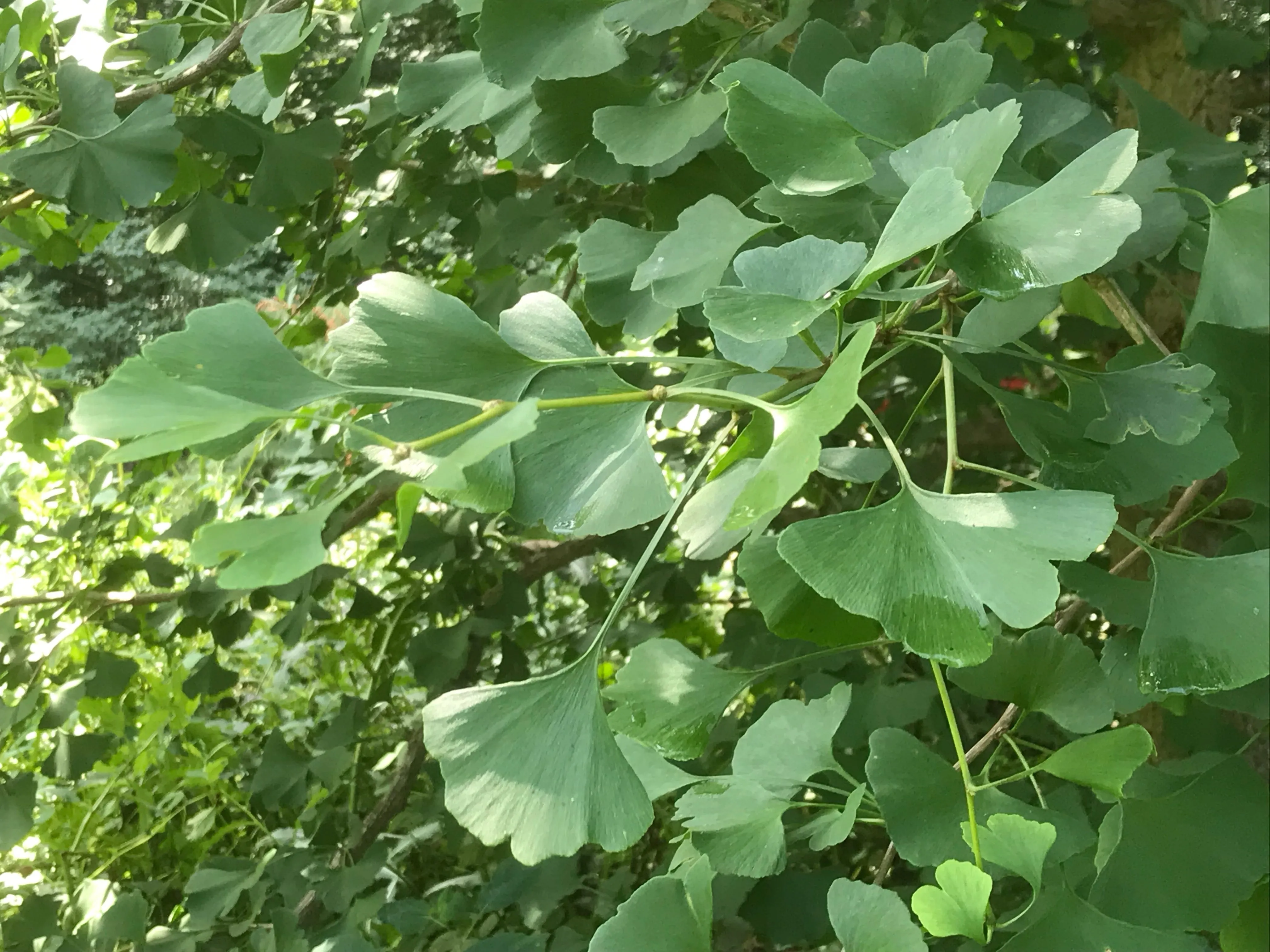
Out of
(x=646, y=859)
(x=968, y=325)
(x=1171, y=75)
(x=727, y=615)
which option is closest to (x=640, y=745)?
(x=968, y=325)

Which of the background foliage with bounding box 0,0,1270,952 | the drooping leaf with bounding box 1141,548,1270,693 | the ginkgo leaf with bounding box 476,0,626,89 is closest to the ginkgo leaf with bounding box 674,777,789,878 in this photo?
the background foliage with bounding box 0,0,1270,952

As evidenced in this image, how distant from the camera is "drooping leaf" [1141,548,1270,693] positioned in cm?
21

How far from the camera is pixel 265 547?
0.15 meters

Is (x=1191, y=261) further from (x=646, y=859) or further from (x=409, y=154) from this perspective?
(x=646, y=859)

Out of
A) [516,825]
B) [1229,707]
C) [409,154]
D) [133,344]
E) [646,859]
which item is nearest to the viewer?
[516,825]

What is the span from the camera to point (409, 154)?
0.60m

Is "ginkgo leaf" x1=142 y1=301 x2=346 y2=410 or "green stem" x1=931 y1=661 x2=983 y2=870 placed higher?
"ginkgo leaf" x1=142 y1=301 x2=346 y2=410

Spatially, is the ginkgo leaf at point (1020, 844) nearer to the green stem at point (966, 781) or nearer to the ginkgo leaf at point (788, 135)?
the green stem at point (966, 781)

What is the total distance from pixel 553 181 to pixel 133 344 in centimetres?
65

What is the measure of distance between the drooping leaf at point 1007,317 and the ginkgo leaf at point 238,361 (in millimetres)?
201

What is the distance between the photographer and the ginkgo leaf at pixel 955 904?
7.3 inches

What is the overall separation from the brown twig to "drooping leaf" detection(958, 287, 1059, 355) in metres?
0.39

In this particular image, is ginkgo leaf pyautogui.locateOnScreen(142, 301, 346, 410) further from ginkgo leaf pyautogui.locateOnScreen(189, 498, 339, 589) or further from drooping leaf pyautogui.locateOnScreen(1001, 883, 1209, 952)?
drooping leaf pyautogui.locateOnScreen(1001, 883, 1209, 952)

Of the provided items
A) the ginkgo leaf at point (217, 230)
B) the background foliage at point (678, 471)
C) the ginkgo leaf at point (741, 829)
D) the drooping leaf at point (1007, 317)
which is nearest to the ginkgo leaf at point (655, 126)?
the background foliage at point (678, 471)
